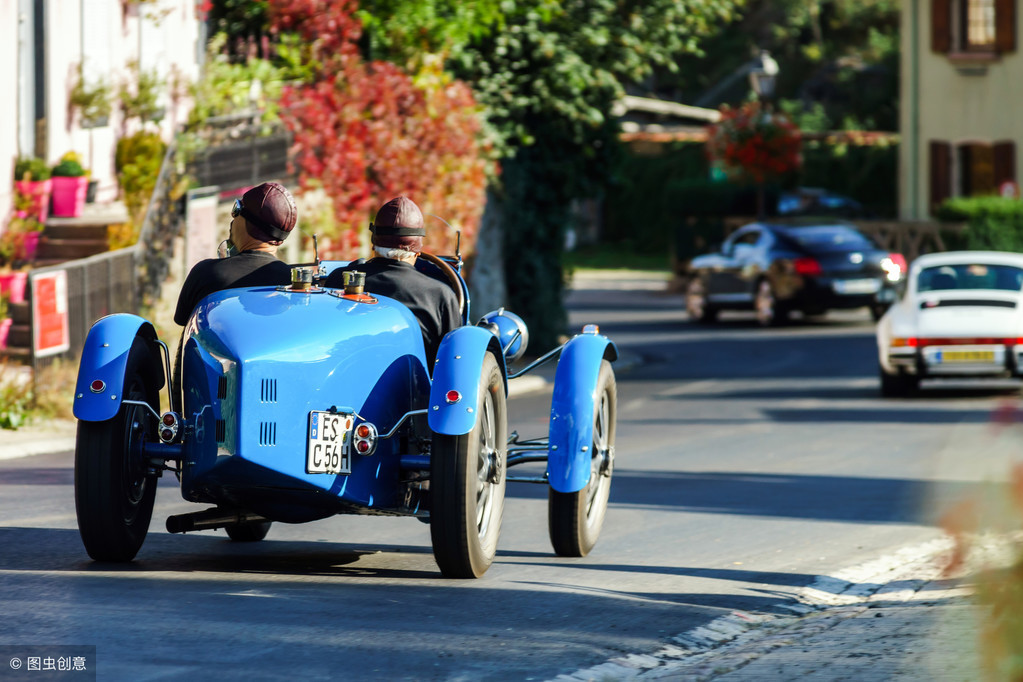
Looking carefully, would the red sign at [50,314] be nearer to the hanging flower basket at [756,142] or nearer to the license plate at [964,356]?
the license plate at [964,356]

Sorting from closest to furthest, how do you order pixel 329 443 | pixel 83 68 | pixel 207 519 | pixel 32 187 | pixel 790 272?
pixel 329 443 → pixel 207 519 → pixel 32 187 → pixel 83 68 → pixel 790 272

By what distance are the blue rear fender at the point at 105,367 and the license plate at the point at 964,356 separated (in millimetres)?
11757

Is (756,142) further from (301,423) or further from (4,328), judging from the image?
(301,423)

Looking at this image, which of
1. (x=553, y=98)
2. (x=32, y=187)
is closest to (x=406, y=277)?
(x=32, y=187)

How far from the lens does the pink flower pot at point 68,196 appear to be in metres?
20.4

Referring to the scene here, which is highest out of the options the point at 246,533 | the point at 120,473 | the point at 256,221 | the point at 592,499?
the point at 256,221

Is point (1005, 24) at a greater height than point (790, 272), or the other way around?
point (1005, 24)

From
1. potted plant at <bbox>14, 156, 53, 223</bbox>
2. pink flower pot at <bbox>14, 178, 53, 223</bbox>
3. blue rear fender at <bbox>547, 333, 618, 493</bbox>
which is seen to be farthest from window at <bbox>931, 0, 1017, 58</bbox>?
blue rear fender at <bbox>547, 333, 618, 493</bbox>

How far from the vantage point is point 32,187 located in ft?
66.5

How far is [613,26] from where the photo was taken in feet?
76.2

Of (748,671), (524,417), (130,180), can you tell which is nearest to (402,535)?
(748,671)

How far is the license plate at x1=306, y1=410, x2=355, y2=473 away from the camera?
23.1 feet

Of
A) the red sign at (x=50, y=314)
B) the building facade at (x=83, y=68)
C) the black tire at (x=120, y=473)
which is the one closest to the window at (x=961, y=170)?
the building facade at (x=83, y=68)

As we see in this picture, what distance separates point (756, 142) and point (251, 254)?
99.4 feet
